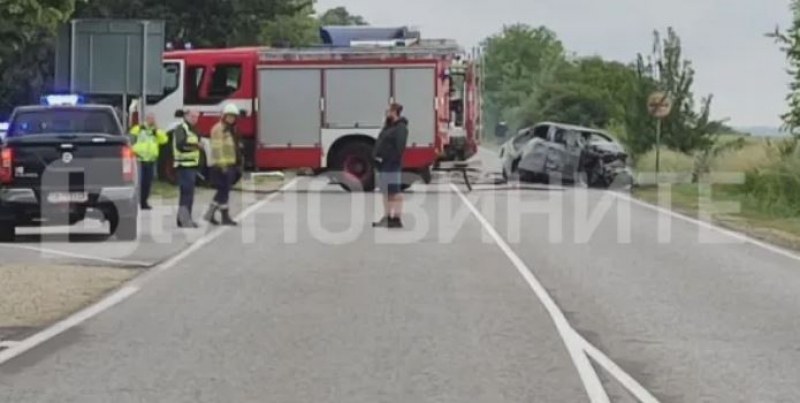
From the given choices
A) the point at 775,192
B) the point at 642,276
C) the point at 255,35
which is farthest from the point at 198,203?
the point at 255,35

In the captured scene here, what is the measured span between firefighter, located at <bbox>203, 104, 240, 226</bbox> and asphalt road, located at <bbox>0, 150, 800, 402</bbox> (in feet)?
4.63

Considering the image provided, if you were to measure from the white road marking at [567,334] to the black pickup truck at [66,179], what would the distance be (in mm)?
4833

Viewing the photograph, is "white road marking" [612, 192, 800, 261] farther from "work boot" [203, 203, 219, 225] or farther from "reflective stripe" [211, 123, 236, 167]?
"work boot" [203, 203, 219, 225]

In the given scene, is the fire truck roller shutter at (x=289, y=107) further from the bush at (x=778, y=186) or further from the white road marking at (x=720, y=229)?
the bush at (x=778, y=186)

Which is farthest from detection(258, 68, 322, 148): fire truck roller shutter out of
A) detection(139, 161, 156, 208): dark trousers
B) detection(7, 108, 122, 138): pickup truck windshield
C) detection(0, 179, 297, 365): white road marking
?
detection(0, 179, 297, 365): white road marking

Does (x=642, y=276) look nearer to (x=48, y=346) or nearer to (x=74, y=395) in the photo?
(x=48, y=346)

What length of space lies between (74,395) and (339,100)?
25321 mm

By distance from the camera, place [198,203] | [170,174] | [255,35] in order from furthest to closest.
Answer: [255,35] < [170,174] < [198,203]

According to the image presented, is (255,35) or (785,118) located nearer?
(785,118)

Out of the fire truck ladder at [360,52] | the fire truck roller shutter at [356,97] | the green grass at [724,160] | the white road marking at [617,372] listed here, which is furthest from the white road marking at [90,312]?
the green grass at [724,160]

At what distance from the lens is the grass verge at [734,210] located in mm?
25234

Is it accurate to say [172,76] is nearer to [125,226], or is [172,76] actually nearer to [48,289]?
[125,226]

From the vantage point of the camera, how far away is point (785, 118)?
40.2 meters

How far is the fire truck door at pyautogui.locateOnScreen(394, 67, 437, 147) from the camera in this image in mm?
34812
